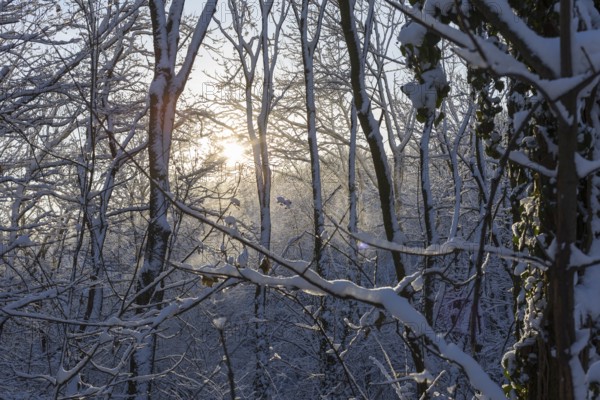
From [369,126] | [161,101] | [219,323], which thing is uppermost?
[161,101]

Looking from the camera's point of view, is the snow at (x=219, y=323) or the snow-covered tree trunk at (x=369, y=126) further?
the snow-covered tree trunk at (x=369, y=126)

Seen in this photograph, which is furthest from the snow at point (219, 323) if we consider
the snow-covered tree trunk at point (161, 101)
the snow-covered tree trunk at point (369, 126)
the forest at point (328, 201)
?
the snow-covered tree trunk at point (161, 101)

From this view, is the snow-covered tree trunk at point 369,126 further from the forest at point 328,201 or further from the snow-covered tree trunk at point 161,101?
the snow-covered tree trunk at point 161,101

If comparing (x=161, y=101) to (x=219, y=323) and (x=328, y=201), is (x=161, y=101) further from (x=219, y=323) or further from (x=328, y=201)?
(x=219, y=323)

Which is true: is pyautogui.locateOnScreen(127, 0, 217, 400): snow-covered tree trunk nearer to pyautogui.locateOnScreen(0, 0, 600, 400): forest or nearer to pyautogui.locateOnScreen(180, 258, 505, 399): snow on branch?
pyautogui.locateOnScreen(0, 0, 600, 400): forest

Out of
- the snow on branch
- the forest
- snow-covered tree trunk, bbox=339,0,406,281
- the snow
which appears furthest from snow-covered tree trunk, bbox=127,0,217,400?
the snow on branch

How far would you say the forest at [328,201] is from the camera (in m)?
1.11

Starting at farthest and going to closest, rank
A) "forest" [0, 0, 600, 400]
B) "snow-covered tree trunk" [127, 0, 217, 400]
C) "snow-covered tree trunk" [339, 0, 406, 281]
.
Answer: "snow-covered tree trunk" [127, 0, 217, 400] < "snow-covered tree trunk" [339, 0, 406, 281] < "forest" [0, 0, 600, 400]

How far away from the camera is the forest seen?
111 centimetres

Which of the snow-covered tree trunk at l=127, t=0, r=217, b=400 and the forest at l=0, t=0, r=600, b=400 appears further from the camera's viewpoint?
the snow-covered tree trunk at l=127, t=0, r=217, b=400

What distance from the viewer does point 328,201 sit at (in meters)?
8.90

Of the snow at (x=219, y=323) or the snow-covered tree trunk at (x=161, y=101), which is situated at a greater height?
the snow-covered tree trunk at (x=161, y=101)

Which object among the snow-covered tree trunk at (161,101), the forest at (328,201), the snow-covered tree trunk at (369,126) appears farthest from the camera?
the snow-covered tree trunk at (161,101)

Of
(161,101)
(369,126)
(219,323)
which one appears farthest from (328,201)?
(219,323)
